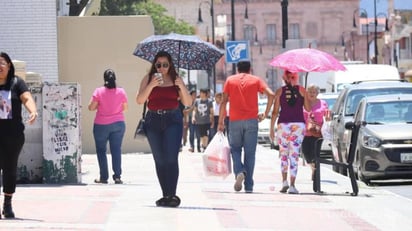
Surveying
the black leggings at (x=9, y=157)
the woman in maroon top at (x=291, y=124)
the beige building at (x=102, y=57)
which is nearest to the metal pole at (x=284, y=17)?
the beige building at (x=102, y=57)

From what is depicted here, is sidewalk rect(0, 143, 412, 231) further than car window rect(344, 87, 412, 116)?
No

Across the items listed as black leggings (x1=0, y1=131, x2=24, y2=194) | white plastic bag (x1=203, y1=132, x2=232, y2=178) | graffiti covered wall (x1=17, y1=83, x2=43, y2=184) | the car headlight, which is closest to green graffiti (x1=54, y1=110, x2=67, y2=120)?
graffiti covered wall (x1=17, y1=83, x2=43, y2=184)

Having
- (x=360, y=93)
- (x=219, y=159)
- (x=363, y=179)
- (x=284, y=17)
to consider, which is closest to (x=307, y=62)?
(x=219, y=159)

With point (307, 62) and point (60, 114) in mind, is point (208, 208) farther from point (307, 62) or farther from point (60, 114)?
point (307, 62)

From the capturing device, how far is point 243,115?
16453mm

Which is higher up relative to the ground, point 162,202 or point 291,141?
point 291,141

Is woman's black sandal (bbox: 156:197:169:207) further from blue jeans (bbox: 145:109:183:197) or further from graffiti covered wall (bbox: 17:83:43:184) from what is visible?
graffiti covered wall (bbox: 17:83:43:184)

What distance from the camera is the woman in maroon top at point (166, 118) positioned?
13.9 m

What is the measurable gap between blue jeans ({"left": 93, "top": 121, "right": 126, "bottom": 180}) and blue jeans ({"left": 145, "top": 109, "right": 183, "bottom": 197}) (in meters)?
4.58

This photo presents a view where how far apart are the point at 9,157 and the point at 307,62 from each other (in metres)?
6.36

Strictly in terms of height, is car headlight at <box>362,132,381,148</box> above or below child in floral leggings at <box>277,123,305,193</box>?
below

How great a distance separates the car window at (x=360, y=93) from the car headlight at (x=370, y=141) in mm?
3253

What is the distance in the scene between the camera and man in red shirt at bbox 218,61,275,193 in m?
16.4

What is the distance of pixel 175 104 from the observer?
13992mm
